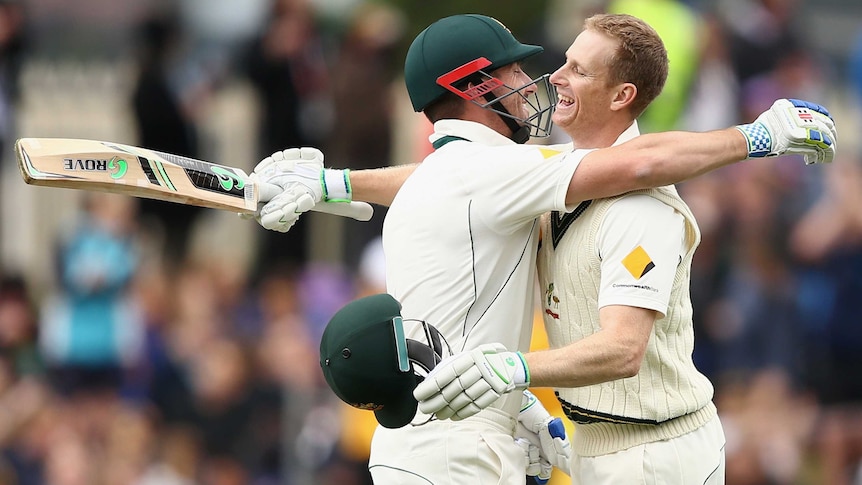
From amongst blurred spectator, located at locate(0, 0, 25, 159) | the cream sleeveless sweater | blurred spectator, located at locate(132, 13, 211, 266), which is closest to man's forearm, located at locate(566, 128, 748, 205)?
the cream sleeveless sweater

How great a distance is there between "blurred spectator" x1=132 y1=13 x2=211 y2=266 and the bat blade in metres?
5.99

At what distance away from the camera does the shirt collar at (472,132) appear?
5.23 metres

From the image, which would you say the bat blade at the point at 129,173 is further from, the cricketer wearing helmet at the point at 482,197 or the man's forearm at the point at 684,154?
the man's forearm at the point at 684,154

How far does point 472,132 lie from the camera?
523cm

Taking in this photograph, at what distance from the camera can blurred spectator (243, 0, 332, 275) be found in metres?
11.3

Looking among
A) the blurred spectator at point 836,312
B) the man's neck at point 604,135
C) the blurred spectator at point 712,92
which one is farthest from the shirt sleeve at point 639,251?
the blurred spectator at point 712,92

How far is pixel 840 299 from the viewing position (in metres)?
10.3

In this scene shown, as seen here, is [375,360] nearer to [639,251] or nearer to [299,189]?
[639,251]

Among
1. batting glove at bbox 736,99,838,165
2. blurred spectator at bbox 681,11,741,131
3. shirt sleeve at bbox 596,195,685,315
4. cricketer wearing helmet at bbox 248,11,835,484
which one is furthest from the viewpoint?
blurred spectator at bbox 681,11,741,131

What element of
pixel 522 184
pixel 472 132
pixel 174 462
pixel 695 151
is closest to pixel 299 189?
pixel 472 132

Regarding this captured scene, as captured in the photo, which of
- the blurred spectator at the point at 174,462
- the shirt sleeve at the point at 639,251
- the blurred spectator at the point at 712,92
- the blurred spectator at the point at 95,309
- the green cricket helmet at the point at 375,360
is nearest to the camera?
the green cricket helmet at the point at 375,360

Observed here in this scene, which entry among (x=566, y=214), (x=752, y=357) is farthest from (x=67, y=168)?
(x=752, y=357)

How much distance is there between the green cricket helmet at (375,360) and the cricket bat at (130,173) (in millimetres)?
755

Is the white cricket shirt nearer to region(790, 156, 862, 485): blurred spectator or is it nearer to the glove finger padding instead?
the glove finger padding
